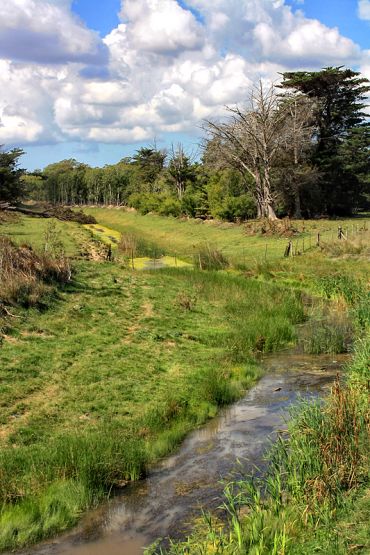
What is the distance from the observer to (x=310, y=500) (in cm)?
734

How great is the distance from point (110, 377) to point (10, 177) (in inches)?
2119

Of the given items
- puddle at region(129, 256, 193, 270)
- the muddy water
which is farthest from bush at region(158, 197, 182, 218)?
the muddy water

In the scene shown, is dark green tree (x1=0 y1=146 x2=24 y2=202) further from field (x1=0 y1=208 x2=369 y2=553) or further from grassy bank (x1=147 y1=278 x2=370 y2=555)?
grassy bank (x1=147 y1=278 x2=370 y2=555)

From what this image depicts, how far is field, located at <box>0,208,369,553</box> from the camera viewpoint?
9.44 meters

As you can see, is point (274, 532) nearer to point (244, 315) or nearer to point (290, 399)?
point (290, 399)

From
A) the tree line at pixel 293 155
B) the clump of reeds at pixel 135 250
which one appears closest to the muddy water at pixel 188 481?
the clump of reeds at pixel 135 250

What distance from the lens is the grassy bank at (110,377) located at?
930 cm

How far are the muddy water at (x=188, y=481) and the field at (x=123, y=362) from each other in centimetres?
33

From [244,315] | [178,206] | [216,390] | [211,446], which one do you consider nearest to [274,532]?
[211,446]

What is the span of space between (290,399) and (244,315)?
24.9 feet

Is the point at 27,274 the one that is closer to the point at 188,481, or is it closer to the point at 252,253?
the point at 188,481

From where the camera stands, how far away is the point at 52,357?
15.2 meters

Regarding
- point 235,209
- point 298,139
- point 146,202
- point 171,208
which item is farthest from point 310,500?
point 146,202

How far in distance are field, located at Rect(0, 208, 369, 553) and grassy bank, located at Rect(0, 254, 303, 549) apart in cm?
3
